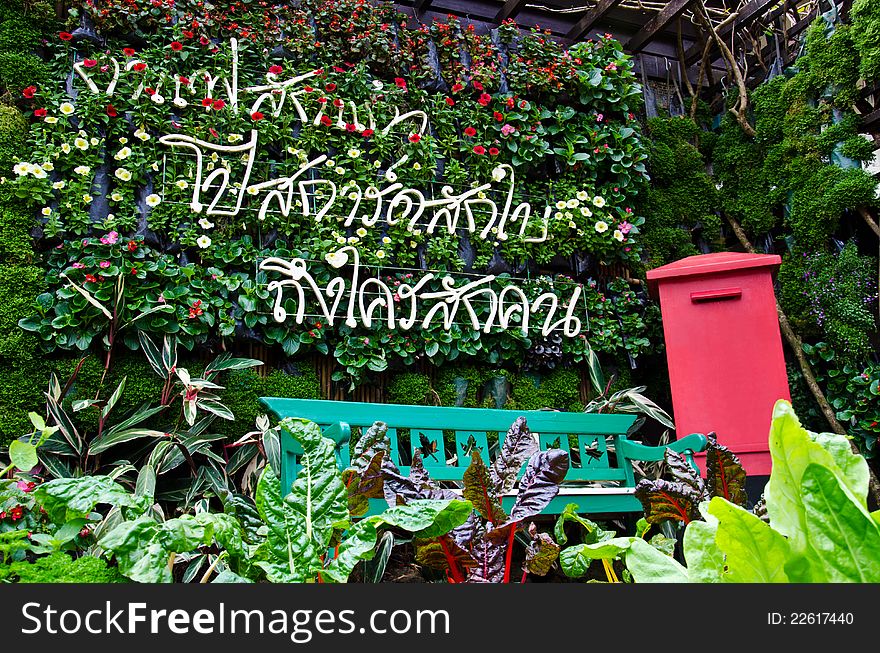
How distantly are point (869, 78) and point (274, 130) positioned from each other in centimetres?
337

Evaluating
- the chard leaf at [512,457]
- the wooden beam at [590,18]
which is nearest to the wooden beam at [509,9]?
the wooden beam at [590,18]

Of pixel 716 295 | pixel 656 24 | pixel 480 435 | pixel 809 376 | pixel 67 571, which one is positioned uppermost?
pixel 656 24

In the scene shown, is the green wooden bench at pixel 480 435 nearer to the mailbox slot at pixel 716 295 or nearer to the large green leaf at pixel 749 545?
the mailbox slot at pixel 716 295

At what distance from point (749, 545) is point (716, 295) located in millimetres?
3076

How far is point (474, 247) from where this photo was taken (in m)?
3.86

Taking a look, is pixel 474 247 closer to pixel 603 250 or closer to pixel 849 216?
pixel 603 250

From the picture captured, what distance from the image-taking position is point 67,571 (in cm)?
114

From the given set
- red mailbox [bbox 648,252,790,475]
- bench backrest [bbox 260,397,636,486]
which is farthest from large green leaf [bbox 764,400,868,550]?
red mailbox [bbox 648,252,790,475]

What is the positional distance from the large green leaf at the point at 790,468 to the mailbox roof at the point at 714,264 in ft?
10.1

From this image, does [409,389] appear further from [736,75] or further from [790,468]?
[736,75]

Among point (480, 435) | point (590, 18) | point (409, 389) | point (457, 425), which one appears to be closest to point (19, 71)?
point (409, 389)

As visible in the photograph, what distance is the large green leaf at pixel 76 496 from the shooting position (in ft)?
4.03
